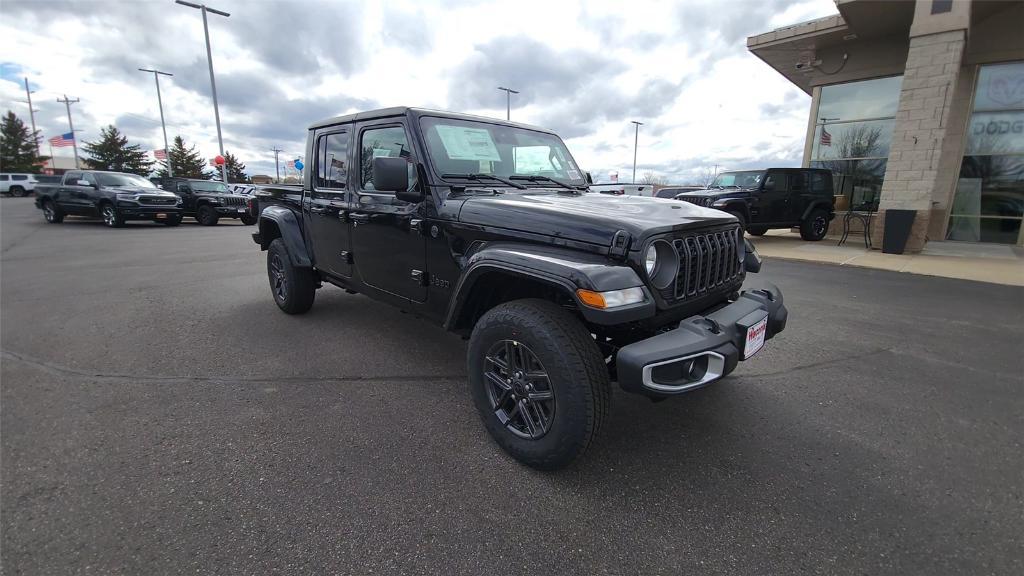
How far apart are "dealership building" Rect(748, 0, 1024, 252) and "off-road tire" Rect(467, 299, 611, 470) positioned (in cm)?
1058

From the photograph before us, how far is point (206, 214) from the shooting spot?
16.1 m

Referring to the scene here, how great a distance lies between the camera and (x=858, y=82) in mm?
13141

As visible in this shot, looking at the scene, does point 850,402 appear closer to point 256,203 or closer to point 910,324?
point 910,324

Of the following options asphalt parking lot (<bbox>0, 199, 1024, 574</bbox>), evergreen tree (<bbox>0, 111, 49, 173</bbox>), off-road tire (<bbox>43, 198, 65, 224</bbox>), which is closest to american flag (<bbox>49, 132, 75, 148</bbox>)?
evergreen tree (<bbox>0, 111, 49, 173</bbox>)

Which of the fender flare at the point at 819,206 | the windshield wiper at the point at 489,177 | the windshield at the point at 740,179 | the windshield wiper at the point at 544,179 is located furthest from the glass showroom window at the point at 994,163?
the windshield wiper at the point at 489,177

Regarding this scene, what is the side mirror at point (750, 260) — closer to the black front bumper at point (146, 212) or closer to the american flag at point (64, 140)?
the black front bumper at point (146, 212)

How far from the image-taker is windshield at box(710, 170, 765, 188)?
11078 mm

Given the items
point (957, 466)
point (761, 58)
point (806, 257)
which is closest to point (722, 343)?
point (957, 466)

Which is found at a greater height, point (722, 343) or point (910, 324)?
point (722, 343)

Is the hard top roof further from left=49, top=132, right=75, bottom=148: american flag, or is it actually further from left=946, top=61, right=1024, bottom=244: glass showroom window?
left=49, top=132, right=75, bottom=148: american flag

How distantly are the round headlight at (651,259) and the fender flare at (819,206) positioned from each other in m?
11.2

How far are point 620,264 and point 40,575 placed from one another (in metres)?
2.50

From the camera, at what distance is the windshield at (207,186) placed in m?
16.7

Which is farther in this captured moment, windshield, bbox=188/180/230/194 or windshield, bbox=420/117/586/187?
windshield, bbox=188/180/230/194
